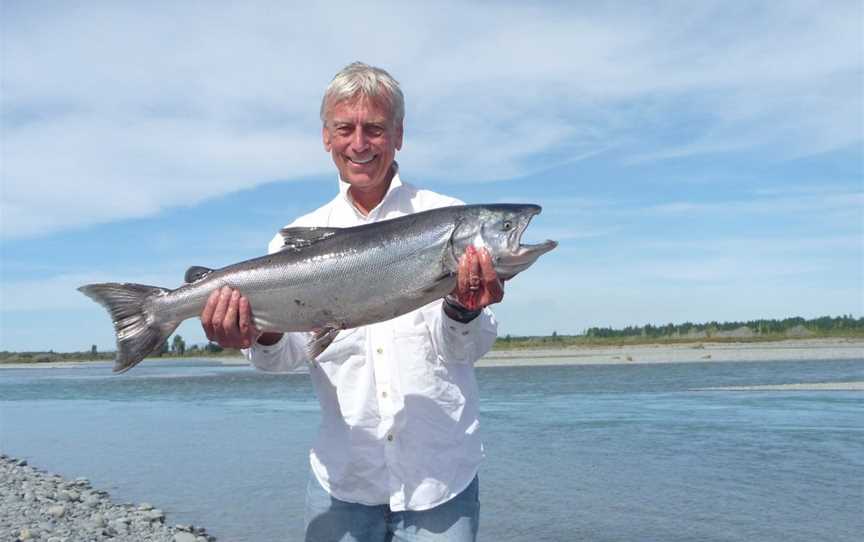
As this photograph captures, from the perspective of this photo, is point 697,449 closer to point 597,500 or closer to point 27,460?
point 597,500

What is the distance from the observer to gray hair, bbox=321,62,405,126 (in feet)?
14.5

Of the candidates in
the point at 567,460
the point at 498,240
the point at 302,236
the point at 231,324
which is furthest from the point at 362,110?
the point at 567,460

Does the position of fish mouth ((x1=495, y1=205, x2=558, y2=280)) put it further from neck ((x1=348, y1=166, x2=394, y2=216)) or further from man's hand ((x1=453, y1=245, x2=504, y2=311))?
neck ((x1=348, y1=166, x2=394, y2=216))

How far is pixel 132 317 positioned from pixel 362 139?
200 cm

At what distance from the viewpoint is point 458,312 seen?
427 centimetres

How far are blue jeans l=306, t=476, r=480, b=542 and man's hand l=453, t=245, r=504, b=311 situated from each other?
3.25ft

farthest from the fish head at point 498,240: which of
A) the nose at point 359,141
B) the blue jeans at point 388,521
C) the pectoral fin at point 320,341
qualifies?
the blue jeans at point 388,521

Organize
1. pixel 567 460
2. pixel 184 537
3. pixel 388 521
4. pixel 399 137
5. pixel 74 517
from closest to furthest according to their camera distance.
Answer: pixel 388 521 < pixel 399 137 < pixel 184 537 < pixel 74 517 < pixel 567 460

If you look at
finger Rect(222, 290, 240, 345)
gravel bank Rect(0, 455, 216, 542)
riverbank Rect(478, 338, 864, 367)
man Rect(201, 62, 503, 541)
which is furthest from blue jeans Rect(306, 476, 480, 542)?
riverbank Rect(478, 338, 864, 367)

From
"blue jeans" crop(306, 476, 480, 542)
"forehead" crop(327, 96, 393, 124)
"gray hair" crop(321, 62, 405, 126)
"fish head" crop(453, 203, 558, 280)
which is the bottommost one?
"blue jeans" crop(306, 476, 480, 542)

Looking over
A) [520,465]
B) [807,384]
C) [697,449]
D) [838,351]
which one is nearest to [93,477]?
[520,465]

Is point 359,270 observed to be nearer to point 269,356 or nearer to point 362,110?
point 269,356

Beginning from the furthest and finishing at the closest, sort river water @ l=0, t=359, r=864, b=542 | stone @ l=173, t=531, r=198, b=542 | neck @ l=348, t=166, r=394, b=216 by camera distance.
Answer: river water @ l=0, t=359, r=864, b=542, stone @ l=173, t=531, r=198, b=542, neck @ l=348, t=166, r=394, b=216

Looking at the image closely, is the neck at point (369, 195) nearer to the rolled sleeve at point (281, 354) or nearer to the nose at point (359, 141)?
the nose at point (359, 141)
